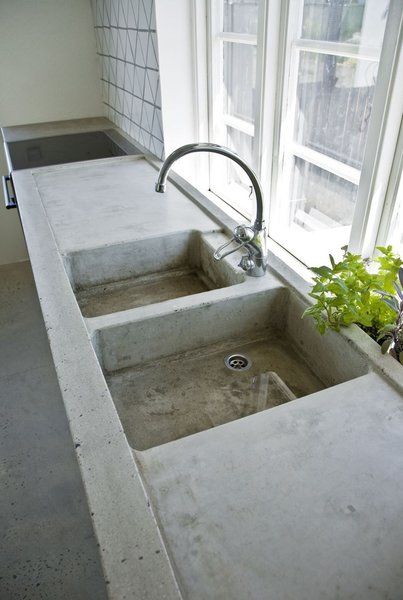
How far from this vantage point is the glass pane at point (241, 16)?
168 centimetres

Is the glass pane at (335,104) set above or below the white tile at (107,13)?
below

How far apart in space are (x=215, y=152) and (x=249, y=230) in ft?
0.80

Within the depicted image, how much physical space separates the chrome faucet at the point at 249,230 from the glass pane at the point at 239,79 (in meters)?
0.71

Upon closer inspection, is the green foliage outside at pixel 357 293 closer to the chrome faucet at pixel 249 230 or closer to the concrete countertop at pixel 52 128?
the chrome faucet at pixel 249 230

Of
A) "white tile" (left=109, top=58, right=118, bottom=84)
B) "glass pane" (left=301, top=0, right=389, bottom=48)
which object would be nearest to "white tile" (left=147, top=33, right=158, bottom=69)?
"white tile" (left=109, top=58, right=118, bottom=84)

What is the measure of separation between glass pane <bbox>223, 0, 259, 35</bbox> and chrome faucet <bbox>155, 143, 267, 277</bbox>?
0.80 m

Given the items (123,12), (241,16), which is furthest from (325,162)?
(123,12)

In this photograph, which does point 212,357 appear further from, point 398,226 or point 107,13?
point 107,13

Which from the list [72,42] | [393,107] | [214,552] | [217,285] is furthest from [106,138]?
[214,552]

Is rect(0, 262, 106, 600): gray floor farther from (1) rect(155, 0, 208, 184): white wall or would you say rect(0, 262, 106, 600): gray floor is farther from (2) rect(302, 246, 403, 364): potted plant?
(1) rect(155, 0, 208, 184): white wall

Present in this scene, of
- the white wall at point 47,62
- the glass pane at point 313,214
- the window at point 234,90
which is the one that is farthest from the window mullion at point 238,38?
the white wall at point 47,62

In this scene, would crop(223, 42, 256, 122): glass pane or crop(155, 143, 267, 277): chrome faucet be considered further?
crop(223, 42, 256, 122): glass pane

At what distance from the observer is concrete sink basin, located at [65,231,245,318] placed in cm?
150

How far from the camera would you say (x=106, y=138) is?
9.53 feet
